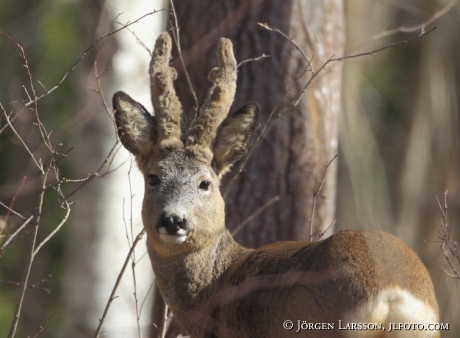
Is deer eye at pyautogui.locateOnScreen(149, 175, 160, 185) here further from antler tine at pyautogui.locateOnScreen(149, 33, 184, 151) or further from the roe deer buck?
antler tine at pyautogui.locateOnScreen(149, 33, 184, 151)

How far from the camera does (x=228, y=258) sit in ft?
17.6

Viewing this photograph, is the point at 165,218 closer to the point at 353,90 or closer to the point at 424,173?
the point at 353,90

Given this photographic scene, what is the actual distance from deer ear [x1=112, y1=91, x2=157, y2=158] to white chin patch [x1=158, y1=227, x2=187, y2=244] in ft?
2.96

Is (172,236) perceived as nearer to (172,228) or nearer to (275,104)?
(172,228)

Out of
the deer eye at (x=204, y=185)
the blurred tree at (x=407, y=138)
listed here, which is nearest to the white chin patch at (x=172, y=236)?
the deer eye at (x=204, y=185)

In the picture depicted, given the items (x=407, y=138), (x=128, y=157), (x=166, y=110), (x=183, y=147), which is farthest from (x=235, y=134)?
(x=407, y=138)

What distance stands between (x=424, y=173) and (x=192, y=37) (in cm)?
730

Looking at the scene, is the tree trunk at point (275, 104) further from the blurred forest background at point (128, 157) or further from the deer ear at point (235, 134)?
the deer ear at point (235, 134)

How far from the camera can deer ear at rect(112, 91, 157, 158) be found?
569 centimetres


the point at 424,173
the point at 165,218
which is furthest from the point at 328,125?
the point at 424,173

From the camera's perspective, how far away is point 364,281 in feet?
13.4

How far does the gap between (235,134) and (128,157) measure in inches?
53.1

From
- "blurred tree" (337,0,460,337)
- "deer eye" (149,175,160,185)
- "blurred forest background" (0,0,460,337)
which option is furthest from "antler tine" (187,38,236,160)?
"blurred tree" (337,0,460,337)

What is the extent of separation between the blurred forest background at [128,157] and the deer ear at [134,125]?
0.22 meters
